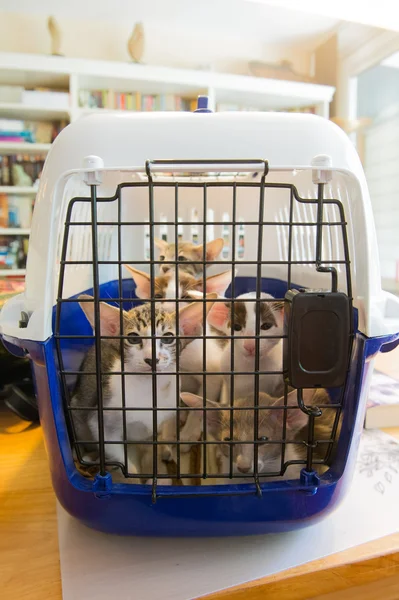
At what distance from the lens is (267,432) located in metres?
0.58

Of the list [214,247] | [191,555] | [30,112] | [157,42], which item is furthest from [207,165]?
[157,42]

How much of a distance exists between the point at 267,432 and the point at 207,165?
0.35 metres

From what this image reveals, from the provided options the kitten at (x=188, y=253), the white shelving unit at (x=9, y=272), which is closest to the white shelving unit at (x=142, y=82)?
the white shelving unit at (x=9, y=272)

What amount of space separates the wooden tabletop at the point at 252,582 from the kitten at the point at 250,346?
→ 26 cm

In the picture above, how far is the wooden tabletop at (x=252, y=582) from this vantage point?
17.0 inches

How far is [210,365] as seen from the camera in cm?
73

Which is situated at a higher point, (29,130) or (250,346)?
(29,130)

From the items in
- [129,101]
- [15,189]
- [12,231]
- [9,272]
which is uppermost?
[129,101]

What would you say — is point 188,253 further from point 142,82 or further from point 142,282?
point 142,82

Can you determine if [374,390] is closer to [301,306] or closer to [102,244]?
[301,306]

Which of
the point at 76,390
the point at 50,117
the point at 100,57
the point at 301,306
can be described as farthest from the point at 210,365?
the point at 100,57

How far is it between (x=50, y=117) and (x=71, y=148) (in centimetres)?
290

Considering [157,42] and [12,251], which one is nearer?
[12,251]

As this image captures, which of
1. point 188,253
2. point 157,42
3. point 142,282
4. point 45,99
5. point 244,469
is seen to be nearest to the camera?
point 244,469
